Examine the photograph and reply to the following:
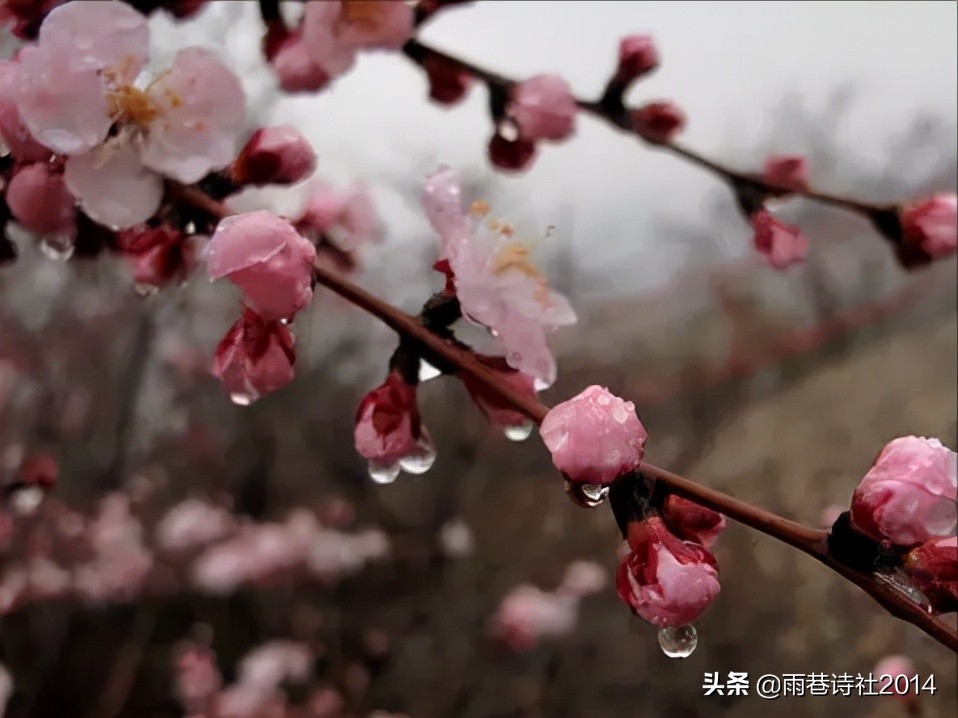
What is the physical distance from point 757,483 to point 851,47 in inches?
18.6

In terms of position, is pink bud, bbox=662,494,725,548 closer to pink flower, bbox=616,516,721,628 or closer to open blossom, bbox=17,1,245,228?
pink flower, bbox=616,516,721,628

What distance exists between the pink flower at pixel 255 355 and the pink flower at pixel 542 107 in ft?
1.01

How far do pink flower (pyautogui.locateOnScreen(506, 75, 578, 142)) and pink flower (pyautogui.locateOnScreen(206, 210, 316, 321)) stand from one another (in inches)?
12.4

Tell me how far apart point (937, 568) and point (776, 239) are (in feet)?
1.35

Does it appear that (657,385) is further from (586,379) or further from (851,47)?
(851,47)

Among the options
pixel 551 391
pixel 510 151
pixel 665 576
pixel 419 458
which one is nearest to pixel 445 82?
pixel 510 151

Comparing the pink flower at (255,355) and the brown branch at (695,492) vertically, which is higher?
the brown branch at (695,492)

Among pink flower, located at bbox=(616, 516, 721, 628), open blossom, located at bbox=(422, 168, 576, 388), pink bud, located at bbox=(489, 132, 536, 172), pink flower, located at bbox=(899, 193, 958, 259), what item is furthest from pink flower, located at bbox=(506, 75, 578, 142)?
pink flower, located at bbox=(616, 516, 721, 628)

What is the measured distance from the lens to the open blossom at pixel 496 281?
321 mm

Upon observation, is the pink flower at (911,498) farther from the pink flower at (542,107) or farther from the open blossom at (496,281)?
the pink flower at (542,107)

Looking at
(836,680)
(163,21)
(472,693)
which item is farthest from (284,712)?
(163,21)

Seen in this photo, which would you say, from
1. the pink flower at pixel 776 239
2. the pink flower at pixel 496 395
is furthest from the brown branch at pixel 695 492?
the pink flower at pixel 776 239

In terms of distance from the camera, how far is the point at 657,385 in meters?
0.70

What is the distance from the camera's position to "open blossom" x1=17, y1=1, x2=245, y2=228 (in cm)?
30
